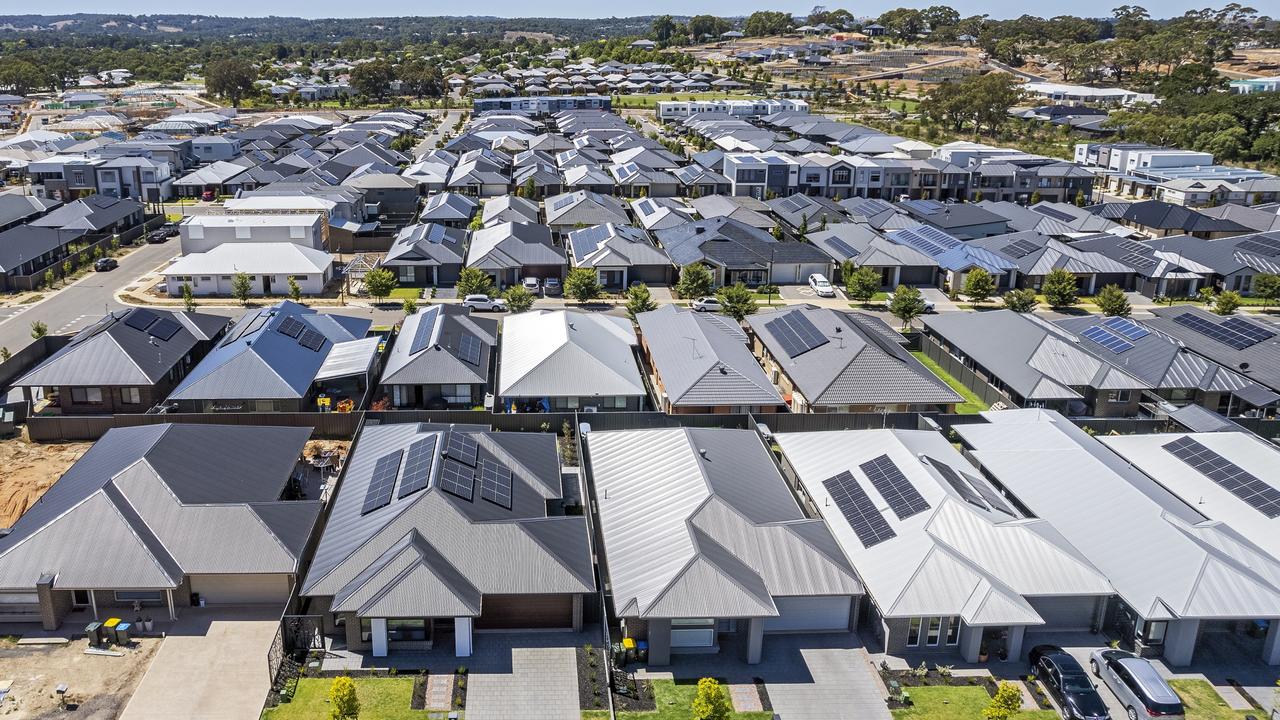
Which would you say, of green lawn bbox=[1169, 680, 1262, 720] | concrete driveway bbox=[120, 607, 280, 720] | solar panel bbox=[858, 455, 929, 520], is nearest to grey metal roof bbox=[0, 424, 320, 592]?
concrete driveway bbox=[120, 607, 280, 720]

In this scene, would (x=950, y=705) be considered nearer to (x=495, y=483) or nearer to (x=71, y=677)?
(x=495, y=483)

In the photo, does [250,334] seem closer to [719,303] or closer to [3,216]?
[719,303]

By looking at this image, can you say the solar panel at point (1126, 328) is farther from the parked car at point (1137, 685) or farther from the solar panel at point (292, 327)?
the solar panel at point (292, 327)

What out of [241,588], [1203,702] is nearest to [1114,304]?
[1203,702]

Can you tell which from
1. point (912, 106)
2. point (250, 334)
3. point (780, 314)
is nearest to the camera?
point (250, 334)

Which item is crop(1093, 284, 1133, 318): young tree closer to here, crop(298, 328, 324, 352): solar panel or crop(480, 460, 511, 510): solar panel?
crop(480, 460, 511, 510): solar panel

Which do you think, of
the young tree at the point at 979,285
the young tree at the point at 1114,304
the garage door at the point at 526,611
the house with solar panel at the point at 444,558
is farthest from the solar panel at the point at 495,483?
the young tree at the point at 1114,304

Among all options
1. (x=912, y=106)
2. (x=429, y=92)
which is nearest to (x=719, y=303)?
→ (x=912, y=106)
